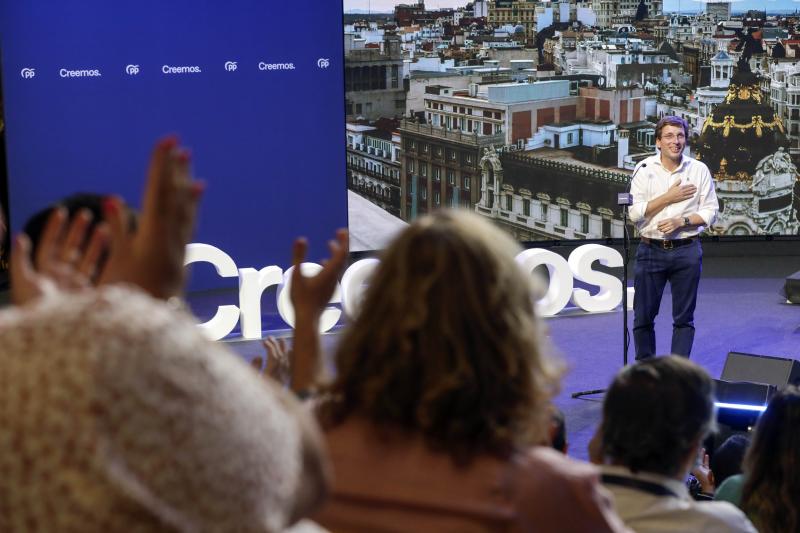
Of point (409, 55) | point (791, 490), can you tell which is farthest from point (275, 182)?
point (791, 490)

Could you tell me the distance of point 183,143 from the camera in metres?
8.26

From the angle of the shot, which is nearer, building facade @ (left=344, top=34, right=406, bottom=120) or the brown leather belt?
the brown leather belt

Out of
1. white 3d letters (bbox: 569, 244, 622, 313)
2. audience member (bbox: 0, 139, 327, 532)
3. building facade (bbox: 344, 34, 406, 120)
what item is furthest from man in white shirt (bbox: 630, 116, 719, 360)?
audience member (bbox: 0, 139, 327, 532)

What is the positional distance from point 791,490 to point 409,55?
7.82m

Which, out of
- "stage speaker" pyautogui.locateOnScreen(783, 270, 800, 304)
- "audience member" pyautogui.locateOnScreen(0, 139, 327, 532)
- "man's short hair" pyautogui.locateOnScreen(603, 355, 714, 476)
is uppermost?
"audience member" pyautogui.locateOnScreen(0, 139, 327, 532)

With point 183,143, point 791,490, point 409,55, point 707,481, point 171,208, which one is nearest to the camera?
point 171,208

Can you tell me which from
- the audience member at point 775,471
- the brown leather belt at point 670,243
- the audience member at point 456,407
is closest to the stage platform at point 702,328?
the brown leather belt at point 670,243

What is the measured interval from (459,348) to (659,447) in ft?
2.70

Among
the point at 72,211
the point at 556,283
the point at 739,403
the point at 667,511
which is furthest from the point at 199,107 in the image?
the point at 667,511

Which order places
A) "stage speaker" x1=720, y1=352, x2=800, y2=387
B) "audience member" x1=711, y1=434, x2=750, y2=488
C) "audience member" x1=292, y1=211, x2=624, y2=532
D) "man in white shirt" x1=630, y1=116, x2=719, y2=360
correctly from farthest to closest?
1. "man in white shirt" x1=630, y1=116, x2=719, y2=360
2. "stage speaker" x1=720, y1=352, x2=800, y2=387
3. "audience member" x1=711, y1=434, x2=750, y2=488
4. "audience member" x1=292, y1=211, x2=624, y2=532

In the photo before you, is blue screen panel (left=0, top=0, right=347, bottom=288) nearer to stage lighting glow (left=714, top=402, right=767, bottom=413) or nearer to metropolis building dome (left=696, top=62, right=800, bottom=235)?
metropolis building dome (left=696, top=62, right=800, bottom=235)

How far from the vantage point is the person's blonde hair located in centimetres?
126

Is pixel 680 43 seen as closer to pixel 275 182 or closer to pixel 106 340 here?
pixel 275 182

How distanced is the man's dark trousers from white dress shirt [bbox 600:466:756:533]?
12.4 ft
